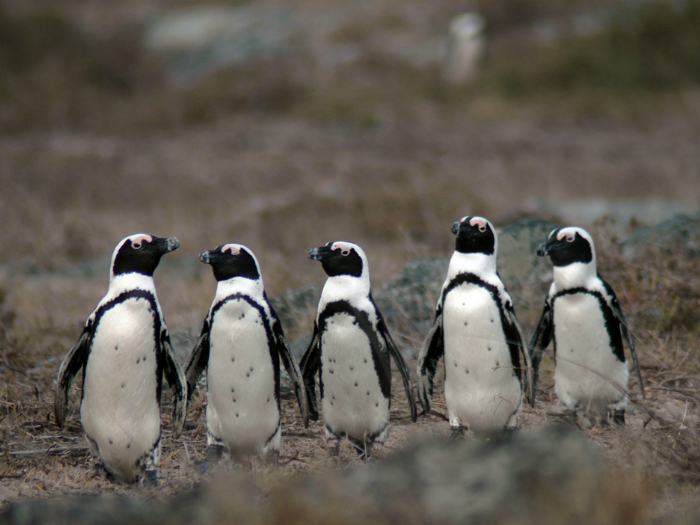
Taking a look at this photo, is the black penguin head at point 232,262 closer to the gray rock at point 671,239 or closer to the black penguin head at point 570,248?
the black penguin head at point 570,248

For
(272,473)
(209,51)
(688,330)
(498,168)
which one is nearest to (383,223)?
(498,168)

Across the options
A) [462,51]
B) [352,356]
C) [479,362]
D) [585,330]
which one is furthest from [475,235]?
[462,51]

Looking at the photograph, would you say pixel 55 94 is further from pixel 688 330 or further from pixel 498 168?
pixel 688 330

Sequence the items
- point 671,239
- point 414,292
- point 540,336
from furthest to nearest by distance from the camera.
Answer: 1. point 671,239
2. point 414,292
3. point 540,336

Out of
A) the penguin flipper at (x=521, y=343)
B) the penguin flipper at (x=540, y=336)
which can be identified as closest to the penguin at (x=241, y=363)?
the penguin flipper at (x=521, y=343)

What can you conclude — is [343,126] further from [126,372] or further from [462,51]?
[126,372]

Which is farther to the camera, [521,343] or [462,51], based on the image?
Result: [462,51]

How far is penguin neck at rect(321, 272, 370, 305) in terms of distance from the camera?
14.3ft

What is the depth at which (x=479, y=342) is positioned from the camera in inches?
172

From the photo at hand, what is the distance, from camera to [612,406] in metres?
4.57

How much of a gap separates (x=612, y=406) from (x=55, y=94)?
1813cm

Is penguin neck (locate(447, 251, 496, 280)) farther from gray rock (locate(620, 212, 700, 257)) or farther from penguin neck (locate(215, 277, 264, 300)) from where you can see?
gray rock (locate(620, 212, 700, 257))

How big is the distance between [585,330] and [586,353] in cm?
13

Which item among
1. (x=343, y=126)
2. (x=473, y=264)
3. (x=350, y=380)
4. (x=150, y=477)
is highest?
(x=343, y=126)
